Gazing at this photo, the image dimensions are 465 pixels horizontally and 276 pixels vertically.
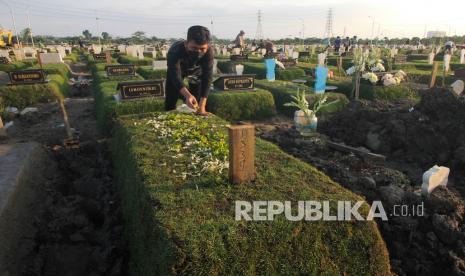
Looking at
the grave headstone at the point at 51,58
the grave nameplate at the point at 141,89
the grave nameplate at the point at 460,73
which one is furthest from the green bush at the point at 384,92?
the grave headstone at the point at 51,58

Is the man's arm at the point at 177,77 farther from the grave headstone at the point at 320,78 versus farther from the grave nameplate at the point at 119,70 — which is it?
the grave nameplate at the point at 119,70

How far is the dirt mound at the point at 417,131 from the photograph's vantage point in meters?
5.42

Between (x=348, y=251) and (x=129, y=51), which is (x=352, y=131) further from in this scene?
(x=129, y=51)

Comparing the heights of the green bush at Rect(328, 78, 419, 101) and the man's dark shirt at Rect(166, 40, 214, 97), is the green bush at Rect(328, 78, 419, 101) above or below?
below

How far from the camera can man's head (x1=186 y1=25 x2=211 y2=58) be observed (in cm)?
416

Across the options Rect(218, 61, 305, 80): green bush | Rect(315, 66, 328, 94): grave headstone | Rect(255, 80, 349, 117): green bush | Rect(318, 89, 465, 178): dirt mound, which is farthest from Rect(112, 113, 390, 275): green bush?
Rect(218, 61, 305, 80): green bush

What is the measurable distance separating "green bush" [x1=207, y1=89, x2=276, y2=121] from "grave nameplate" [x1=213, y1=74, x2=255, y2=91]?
24 centimetres

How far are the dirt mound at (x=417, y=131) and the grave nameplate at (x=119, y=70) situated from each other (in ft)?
25.1

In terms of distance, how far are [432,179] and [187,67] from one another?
373cm

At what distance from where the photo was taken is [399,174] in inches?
181

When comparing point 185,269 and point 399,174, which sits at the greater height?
point 185,269

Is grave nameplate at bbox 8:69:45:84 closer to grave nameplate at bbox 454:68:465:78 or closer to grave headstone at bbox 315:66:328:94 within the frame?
grave headstone at bbox 315:66:328:94

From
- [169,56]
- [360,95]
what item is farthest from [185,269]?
[360,95]

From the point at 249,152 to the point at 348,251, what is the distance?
3.42 feet
